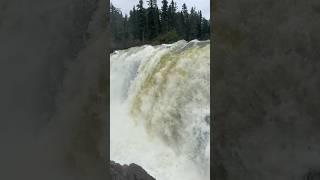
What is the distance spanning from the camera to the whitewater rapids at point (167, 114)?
20.9 ft

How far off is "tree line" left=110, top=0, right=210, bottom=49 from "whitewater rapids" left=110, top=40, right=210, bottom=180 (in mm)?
4390

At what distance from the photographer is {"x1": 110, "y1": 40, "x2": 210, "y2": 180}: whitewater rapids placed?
6379mm

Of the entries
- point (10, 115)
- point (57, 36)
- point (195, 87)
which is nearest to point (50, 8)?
point (57, 36)

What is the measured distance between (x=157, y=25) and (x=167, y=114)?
8.61 m

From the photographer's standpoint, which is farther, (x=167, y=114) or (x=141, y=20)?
(x=141, y=20)

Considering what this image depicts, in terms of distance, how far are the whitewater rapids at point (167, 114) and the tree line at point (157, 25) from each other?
4390 millimetres

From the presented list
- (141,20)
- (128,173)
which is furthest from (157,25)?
(128,173)

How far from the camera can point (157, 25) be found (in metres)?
15.2

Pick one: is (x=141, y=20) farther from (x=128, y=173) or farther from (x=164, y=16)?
(x=128, y=173)

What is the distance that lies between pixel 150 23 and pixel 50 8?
14.5 meters

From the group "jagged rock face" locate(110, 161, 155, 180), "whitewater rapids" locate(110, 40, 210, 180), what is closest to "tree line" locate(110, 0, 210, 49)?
"whitewater rapids" locate(110, 40, 210, 180)
